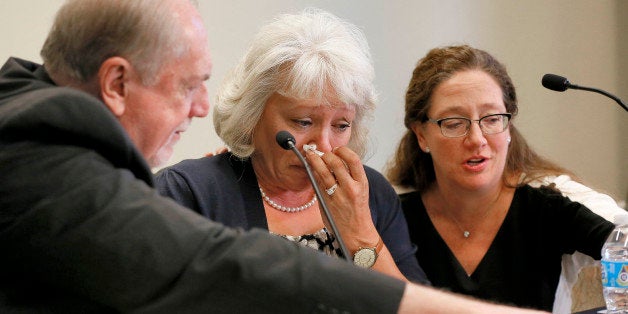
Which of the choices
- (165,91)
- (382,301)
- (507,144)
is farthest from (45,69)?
(507,144)

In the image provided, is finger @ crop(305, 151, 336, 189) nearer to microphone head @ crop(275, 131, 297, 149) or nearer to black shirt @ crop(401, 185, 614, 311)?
microphone head @ crop(275, 131, 297, 149)

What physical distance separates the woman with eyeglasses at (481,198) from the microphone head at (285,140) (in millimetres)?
706

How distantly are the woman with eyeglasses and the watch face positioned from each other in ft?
1.50

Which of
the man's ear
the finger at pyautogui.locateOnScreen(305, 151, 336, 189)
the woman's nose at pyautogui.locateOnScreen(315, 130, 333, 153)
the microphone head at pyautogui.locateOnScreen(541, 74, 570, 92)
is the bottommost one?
the finger at pyautogui.locateOnScreen(305, 151, 336, 189)

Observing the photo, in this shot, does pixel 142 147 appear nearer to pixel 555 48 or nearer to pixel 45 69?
pixel 45 69

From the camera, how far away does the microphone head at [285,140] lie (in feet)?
5.83

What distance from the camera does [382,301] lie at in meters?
0.91

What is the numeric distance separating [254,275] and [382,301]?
5.5 inches

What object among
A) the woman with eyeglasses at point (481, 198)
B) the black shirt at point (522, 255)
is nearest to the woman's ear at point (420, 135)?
the woman with eyeglasses at point (481, 198)

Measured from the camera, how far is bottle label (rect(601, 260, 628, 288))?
176cm

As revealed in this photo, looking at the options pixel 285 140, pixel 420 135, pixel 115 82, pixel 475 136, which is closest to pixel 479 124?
pixel 475 136

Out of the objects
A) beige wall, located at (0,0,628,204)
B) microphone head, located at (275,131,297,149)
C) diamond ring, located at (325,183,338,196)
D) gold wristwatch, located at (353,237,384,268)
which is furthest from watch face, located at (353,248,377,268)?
beige wall, located at (0,0,628,204)

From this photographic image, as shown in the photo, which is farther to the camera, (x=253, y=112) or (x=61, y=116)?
(x=253, y=112)

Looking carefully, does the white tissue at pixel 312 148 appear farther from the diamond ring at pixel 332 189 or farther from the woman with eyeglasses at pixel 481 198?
the woman with eyeglasses at pixel 481 198
